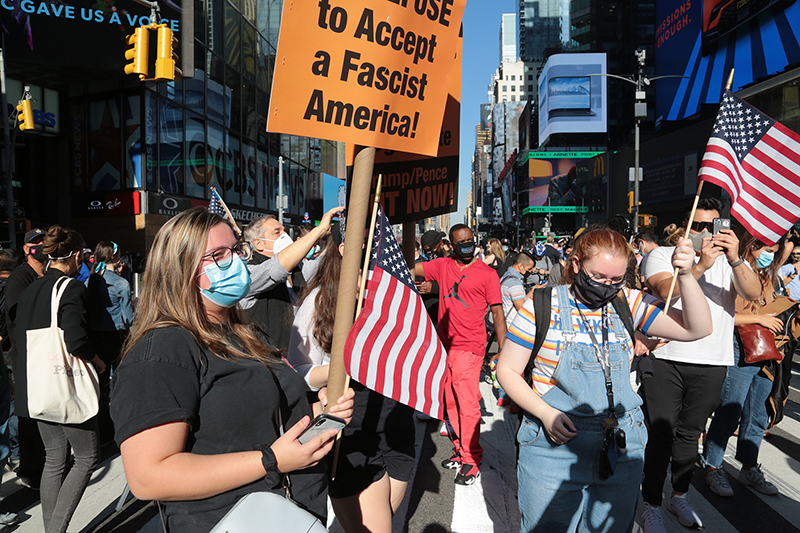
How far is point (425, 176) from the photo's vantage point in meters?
4.16

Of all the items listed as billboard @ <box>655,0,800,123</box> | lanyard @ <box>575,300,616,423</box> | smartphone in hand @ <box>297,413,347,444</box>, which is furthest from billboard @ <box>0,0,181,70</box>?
billboard @ <box>655,0,800,123</box>

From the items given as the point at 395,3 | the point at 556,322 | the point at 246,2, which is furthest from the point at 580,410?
the point at 246,2

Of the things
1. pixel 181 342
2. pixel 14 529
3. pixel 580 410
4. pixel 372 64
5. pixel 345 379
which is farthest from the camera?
pixel 14 529

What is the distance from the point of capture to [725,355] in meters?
3.73

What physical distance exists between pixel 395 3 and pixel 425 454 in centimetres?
436

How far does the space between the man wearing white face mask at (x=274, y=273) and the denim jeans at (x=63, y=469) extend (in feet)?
4.61

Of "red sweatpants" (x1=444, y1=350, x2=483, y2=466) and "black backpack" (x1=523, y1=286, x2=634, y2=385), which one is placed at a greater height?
"black backpack" (x1=523, y1=286, x2=634, y2=385)

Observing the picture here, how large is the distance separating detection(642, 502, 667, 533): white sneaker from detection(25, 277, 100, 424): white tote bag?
3.76 meters

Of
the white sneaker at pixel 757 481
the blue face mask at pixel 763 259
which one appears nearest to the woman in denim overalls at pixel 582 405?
the white sneaker at pixel 757 481

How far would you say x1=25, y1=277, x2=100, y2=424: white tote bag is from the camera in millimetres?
3531

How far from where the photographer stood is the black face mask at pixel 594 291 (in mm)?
2609

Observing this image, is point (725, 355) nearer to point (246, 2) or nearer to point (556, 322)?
point (556, 322)

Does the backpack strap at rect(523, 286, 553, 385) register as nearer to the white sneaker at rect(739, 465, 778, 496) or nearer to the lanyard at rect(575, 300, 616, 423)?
the lanyard at rect(575, 300, 616, 423)

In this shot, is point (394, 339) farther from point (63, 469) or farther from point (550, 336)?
point (63, 469)
